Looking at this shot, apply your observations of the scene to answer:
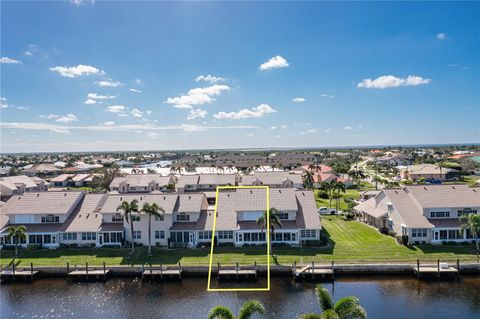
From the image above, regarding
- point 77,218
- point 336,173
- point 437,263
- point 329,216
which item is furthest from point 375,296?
point 336,173

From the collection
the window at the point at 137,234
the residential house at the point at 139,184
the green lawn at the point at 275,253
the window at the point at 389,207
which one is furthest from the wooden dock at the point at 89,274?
the residential house at the point at 139,184

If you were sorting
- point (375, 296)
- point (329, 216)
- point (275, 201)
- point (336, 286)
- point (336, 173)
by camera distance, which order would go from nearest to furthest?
point (375, 296) → point (336, 286) → point (275, 201) → point (329, 216) → point (336, 173)

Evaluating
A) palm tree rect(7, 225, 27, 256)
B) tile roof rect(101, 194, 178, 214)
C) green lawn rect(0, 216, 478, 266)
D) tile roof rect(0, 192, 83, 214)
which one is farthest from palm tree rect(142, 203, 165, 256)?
palm tree rect(7, 225, 27, 256)

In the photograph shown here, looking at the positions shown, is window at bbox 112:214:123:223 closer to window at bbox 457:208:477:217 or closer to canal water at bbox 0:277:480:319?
canal water at bbox 0:277:480:319

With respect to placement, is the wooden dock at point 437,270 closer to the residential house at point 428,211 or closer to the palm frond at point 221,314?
the residential house at point 428,211

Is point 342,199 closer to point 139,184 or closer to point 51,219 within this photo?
point 139,184

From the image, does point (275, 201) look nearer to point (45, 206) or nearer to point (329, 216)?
point (329, 216)
